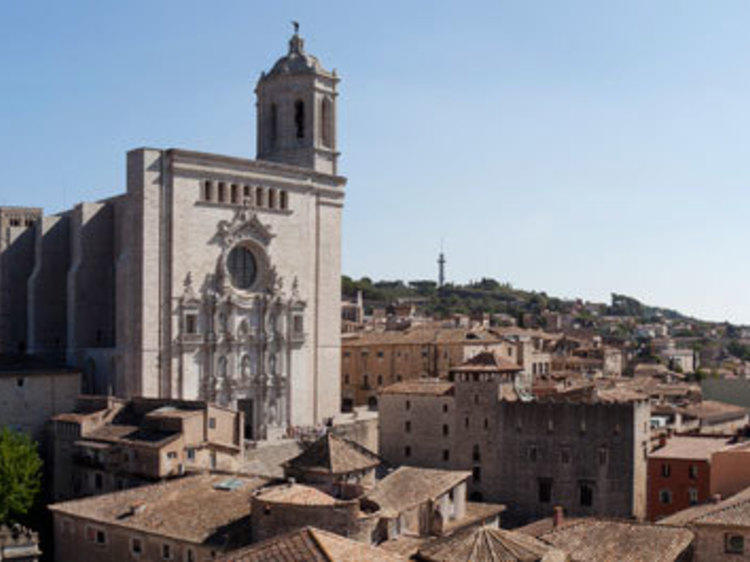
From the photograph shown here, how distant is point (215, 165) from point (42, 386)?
1488cm

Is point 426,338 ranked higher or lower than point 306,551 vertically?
higher

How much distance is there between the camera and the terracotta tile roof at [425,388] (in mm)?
50688

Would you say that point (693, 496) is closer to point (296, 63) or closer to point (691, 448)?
point (691, 448)

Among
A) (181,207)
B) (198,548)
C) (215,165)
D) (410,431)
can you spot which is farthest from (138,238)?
(198,548)

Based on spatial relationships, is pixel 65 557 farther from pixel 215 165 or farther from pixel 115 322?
pixel 215 165

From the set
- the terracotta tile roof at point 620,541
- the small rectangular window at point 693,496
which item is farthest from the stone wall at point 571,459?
the terracotta tile roof at point 620,541

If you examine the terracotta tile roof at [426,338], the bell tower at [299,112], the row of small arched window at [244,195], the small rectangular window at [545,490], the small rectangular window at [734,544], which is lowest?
the small rectangular window at [545,490]

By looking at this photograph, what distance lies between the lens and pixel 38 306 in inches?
2050

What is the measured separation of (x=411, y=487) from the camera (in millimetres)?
37656

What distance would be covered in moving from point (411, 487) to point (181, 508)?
975 centimetres

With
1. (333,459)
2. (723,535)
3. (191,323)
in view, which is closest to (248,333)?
(191,323)

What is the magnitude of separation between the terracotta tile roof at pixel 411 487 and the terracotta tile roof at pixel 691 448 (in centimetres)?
1067

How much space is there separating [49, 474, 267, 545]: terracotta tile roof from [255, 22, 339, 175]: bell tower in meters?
29.7

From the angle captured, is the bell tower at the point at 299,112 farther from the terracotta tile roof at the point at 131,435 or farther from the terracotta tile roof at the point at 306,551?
the terracotta tile roof at the point at 306,551
